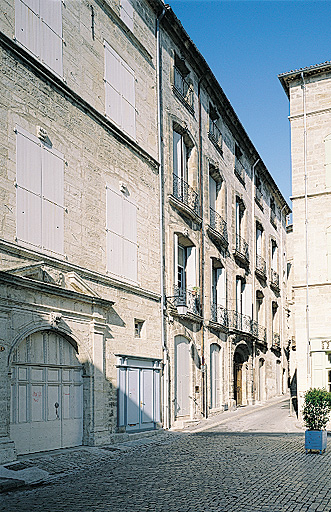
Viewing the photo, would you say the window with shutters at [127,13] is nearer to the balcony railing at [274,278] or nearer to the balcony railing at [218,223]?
the balcony railing at [218,223]

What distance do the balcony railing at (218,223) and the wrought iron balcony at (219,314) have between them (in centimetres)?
296

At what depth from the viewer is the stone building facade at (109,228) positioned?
12.3 m

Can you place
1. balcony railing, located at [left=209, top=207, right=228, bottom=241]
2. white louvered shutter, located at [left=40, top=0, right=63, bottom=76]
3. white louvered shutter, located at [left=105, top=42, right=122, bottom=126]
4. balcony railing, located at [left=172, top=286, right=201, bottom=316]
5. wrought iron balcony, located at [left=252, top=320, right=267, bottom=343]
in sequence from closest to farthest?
white louvered shutter, located at [left=40, top=0, right=63, bottom=76] → white louvered shutter, located at [left=105, top=42, right=122, bottom=126] → balcony railing, located at [left=172, top=286, right=201, bottom=316] → balcony railing, located at [left=209, top=207, right=228, bottom=241] → wrought iron balcony, located at [left=252, top=320, right=267, bottom=343]

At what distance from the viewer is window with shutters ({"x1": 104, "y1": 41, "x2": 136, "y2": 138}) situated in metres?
16.4

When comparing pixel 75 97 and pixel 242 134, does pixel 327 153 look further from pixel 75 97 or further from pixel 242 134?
pixel 75 97

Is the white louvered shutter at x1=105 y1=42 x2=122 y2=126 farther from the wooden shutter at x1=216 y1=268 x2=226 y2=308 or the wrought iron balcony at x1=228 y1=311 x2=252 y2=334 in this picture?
the wrought iron balcony at x1=228 y1=311 x2=252 y2=334

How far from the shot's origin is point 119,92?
17.0 meters

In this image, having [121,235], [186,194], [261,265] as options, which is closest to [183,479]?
[121,235]

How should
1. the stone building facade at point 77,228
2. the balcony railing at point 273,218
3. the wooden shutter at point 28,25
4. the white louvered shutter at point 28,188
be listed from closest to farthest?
1. the stone building facade at point 77,228
2. the white louvered shutter at point 28,188
3. the wooden shutter at point 28,25
4. the balcony railing at point 273,218

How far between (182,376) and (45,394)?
7887 mm

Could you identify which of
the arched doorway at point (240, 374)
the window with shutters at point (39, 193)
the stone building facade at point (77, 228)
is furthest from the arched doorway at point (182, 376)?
the window with shutters at point (39, 193)

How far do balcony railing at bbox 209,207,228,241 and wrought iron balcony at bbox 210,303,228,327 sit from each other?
296 centimetres

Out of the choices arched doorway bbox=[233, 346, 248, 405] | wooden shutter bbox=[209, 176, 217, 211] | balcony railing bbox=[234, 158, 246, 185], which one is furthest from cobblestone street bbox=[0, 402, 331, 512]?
balcony railing bbox=[234, 158, 246, 185]

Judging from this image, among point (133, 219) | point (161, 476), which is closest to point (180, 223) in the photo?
point (133, 219)
